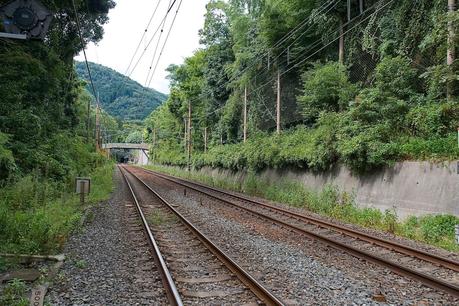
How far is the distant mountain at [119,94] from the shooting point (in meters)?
39.8

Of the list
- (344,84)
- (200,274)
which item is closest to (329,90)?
(344,84)

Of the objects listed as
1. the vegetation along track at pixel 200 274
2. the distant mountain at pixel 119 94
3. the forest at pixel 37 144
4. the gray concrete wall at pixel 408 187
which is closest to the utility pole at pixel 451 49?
the gray concrete wall at pixel 408 187

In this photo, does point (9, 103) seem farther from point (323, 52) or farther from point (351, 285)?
point (323, 52)

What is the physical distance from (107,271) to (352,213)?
9.16m

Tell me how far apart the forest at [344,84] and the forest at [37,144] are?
9768 mm

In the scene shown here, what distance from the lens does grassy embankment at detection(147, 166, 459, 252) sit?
1003 centimetres

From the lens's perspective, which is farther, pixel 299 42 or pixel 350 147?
pixel 299 42

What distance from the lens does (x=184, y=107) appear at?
187 ft

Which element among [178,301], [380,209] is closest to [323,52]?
[380,209]

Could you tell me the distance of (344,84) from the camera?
736 inches

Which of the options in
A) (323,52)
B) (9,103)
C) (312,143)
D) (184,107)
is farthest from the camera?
(184,107)

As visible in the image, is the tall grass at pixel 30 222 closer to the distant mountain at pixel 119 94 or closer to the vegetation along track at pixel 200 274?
the vegetation along track at pixel 200 274

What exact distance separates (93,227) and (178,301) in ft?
22.9

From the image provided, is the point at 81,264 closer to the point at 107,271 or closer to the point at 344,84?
the point at 107,271
